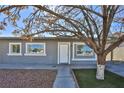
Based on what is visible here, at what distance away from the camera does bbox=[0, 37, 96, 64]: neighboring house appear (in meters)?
22.5

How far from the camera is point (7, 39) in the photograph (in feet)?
73.3

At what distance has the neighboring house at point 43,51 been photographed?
22453 mm

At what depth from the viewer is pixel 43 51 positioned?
22609 mm

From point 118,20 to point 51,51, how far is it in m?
10.9

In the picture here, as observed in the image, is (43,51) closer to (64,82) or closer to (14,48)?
(14,48)

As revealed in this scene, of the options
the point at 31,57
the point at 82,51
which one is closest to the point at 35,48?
the point at 31,57

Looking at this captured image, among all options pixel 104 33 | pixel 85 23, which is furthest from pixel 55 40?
pixel 104 33

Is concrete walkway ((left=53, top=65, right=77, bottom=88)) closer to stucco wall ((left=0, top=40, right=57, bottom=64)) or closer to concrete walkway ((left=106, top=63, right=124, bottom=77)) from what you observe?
concrete walkway ((left=106, top=63, right=124, bottom=77))

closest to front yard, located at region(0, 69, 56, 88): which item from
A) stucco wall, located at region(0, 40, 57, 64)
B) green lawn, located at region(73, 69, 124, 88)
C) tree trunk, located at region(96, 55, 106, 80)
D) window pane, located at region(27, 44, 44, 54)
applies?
green lawn, located at region(73, 69, 124, 88)

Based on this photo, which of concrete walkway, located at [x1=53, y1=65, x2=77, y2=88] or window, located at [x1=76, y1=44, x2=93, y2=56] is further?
window, located at [x1=76, y1=44, x2=93, y2=56]

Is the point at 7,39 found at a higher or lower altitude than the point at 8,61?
higher

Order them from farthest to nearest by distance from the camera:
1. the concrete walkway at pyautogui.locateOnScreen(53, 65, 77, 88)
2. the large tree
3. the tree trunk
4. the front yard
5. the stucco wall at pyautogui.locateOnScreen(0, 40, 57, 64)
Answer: the stucco wall at pyautogui.locateOnScreen(0, 40, 57, 64) → the tree trunk → the large tree → the front yard → the concrete walkway at pyautogui.locateOnScreen(53, 65, 77, 88)

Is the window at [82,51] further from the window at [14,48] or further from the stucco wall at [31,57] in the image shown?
the window at [14,48]

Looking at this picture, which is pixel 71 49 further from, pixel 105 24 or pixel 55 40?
pixel 105 24
